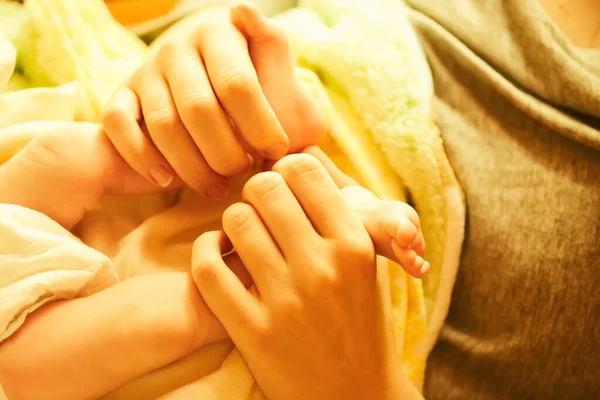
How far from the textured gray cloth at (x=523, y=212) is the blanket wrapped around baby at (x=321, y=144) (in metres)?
0.03

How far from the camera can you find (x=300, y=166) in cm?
56

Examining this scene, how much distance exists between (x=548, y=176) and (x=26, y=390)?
0.58m

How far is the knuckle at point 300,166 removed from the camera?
56 cm

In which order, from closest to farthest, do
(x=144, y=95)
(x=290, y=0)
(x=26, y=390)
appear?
1. (x=26, y=390)
2. (x=144, y=95)
3. (x=290, y=0)

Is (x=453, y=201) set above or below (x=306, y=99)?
below

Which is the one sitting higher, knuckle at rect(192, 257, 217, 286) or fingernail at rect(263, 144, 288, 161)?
fingernail at rect(263, 144, 288, 161)

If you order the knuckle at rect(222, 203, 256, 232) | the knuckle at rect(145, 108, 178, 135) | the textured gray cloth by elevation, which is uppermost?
the knuckle at rect(145, 108, 178, 135)

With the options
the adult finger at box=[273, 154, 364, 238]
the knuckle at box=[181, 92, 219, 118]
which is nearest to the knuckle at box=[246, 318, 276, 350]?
the adult finger at box=[273, 154, 364, 238]

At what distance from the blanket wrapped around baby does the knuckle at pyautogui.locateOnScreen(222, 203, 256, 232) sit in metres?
0.09

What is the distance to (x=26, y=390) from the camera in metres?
0.50

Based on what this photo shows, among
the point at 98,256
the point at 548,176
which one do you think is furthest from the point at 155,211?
the point at 548,176

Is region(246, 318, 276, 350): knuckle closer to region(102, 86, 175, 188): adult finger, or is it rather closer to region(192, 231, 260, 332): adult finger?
region(192, 231, 260, 332): adult finger

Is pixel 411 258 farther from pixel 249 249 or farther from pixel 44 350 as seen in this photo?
pixel 44 350

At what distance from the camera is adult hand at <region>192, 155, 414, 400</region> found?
527 millimetres
